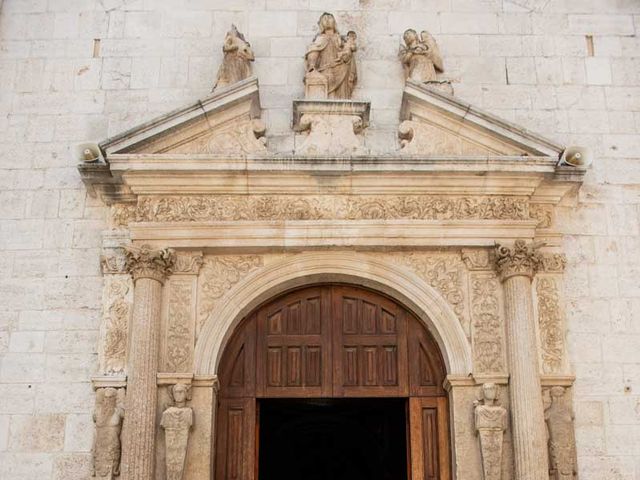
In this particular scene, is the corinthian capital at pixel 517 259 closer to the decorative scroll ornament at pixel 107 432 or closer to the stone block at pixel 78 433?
the decorative scroll ornament at pixel 107 432

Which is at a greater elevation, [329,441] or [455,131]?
[455,131]

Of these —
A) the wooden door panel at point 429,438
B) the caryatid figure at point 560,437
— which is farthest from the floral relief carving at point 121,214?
the caryatid figure at point 560,437

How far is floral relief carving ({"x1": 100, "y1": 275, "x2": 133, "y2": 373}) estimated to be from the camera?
9750mm

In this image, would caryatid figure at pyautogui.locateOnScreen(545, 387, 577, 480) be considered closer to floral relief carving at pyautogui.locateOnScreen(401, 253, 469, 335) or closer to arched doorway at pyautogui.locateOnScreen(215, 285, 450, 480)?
arched doorway at pyautogui.locateOnScreen(215, 285, 450, 480)

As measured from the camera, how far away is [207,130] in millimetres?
10359

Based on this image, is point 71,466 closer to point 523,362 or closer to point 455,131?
point 523,362

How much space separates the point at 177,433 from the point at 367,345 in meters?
2.18

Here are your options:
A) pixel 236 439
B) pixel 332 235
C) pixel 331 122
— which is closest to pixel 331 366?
pixel 236 439

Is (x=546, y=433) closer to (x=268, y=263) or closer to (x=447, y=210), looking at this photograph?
(x=447, y=210)

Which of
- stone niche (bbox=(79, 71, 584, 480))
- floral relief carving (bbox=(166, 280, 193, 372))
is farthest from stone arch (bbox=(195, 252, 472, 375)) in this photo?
floral relief carving (bbox=(166, 280, 193, 372))

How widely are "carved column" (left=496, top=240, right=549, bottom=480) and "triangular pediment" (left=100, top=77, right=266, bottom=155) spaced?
116 inches

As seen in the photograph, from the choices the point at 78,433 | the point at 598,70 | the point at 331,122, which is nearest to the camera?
the point at 78,433

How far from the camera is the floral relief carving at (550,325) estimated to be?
A: 978 cm

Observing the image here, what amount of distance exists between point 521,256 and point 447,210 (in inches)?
36.1
